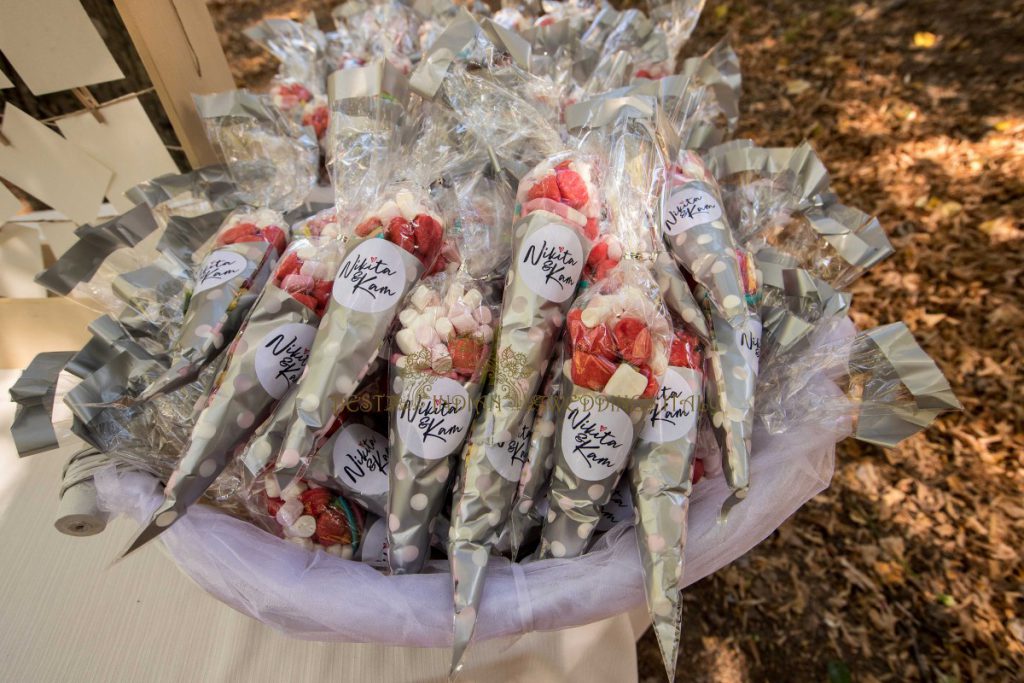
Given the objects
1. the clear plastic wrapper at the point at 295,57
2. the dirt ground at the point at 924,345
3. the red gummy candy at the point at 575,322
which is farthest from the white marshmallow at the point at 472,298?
the dirt ground at the point at 924,345

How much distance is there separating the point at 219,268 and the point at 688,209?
2.05 ft

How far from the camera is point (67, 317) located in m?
1.06

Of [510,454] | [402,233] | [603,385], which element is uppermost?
[402,233]

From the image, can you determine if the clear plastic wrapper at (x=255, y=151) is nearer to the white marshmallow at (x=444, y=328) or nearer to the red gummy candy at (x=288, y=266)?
the red gummy candy at (x=288, y=266)

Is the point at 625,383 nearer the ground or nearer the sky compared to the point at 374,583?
nearer the sky

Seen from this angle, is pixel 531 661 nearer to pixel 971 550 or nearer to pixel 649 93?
pixel 649 93

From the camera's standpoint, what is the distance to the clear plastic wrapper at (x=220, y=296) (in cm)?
70

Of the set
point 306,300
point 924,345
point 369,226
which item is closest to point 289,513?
point 306,300

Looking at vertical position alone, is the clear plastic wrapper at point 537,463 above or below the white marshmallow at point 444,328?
below

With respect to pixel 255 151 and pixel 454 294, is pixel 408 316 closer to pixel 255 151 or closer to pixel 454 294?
pixel 454 294

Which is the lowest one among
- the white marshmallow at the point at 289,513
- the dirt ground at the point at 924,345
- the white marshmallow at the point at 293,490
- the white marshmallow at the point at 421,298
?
the dirt ground at the point at 924,345

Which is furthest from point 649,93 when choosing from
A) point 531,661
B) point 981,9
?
point 981,9

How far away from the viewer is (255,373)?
0.68m

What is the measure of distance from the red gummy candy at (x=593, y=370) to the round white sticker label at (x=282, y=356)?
33cm
